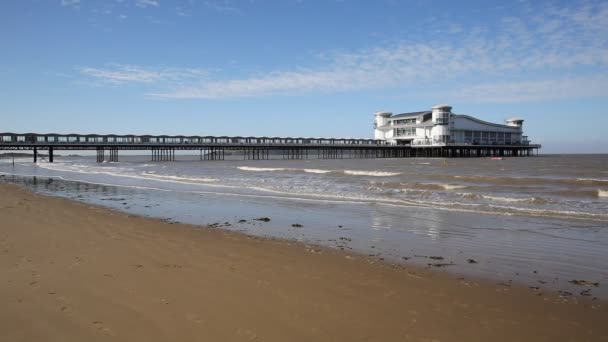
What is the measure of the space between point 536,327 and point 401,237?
4486 millimetres

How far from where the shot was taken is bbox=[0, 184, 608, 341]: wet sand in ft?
11.7

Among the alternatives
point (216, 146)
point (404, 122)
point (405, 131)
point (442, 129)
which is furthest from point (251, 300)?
point (404, 122)

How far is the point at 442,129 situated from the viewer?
77312 millimetres

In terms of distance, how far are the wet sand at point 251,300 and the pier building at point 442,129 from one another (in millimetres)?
74692

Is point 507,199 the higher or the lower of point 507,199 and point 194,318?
the lower

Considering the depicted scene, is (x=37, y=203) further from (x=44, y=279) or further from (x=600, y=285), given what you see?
(x=600, y=285)

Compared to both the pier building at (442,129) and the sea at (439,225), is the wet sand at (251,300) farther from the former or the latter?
the pier building at (442,129)

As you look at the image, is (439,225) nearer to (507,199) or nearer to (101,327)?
(507,199)

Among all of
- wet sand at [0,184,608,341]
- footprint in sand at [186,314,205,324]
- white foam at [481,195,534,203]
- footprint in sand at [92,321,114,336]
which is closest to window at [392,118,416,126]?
white foam at [481,195,534,203]

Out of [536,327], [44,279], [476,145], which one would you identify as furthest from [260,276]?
[476,145]

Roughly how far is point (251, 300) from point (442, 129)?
77791 mm

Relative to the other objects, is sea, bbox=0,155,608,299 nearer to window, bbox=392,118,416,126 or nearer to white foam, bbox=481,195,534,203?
→ white foam, bbox=481,195,534,203

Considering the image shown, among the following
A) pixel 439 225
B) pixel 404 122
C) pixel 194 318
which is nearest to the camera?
pixel 194 318

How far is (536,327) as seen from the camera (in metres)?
3.86
